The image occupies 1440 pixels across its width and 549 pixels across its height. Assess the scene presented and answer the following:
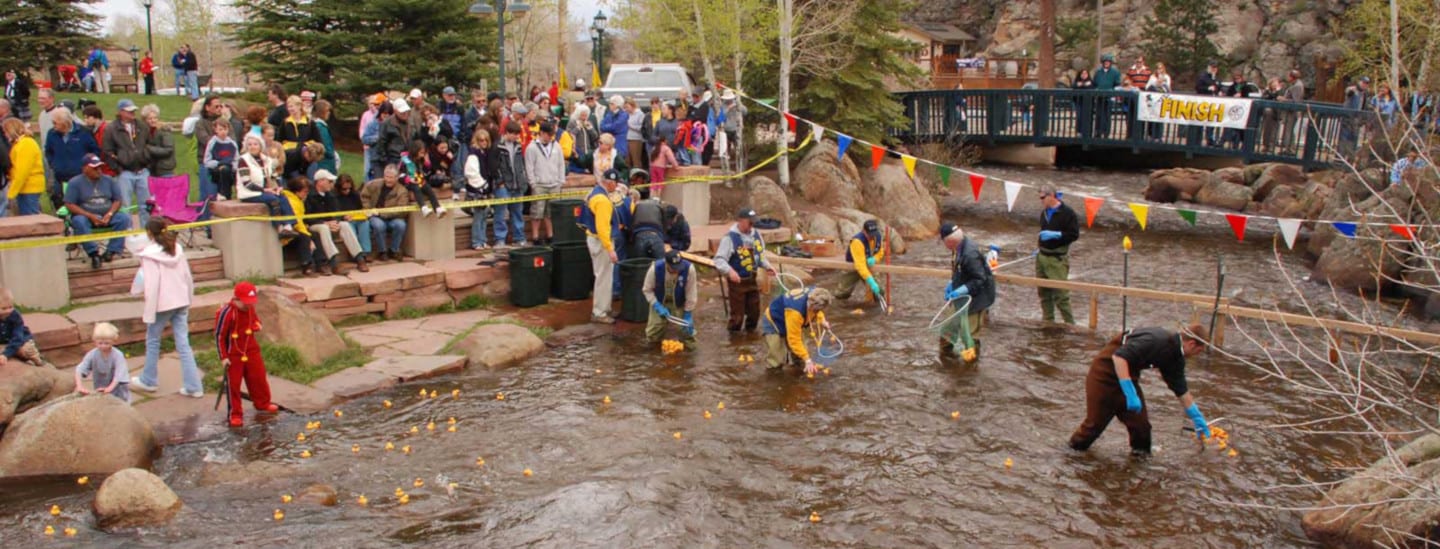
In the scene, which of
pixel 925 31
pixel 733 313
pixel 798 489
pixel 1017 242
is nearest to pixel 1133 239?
pixel 1017 242

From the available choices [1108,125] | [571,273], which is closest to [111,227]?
[571,273]

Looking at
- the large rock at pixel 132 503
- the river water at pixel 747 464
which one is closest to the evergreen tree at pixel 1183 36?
the river water at pixel 747 464

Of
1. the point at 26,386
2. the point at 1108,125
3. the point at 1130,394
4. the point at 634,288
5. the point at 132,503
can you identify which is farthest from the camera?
the point at 1108,125

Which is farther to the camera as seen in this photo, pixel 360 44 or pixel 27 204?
pixel 360 44

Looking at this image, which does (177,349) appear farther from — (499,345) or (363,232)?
(363,232)

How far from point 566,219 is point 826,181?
8.62 meters

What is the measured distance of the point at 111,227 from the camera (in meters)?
12.6

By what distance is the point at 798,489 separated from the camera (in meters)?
9.01

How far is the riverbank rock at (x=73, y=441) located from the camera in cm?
884

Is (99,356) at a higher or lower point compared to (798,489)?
higher

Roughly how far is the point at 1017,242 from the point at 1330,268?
575 centimetres

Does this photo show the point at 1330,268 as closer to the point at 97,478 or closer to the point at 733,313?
the point at 733,313

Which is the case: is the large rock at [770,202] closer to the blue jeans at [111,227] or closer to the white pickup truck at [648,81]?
the white pickup truck at [648,81]

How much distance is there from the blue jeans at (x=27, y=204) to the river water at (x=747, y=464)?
16.1 ft
